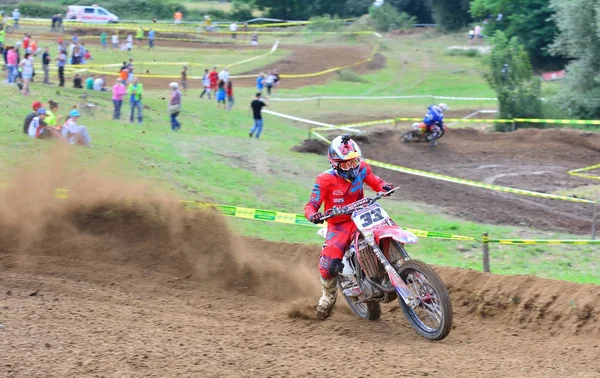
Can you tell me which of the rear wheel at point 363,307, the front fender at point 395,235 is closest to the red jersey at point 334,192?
the front fender at point 395,235

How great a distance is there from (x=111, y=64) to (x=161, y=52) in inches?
330

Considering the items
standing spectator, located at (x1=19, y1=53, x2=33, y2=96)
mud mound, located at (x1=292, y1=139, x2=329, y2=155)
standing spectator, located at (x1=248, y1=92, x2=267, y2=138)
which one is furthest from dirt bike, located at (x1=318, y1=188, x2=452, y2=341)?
standing spectator, located at (x1=19, y1=53, x2=33, y2=96)

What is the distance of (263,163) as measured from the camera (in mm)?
22312

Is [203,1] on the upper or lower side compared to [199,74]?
upper

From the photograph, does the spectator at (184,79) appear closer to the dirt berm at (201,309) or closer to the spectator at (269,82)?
the spectator at (269,82)

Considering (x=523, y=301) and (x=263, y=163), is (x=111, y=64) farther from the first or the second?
(x=523, y=301)

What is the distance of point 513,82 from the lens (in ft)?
104

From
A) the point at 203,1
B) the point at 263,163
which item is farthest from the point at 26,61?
the point at 203,1

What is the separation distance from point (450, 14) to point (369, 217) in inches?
2455

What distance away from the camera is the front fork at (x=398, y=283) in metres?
7.86

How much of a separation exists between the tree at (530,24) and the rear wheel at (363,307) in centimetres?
4569

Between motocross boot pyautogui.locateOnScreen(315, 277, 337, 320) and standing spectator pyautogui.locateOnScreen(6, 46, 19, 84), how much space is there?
24.0m

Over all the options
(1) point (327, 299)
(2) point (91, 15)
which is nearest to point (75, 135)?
(1) point (327, 299)

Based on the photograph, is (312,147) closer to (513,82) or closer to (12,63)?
(513,82)
